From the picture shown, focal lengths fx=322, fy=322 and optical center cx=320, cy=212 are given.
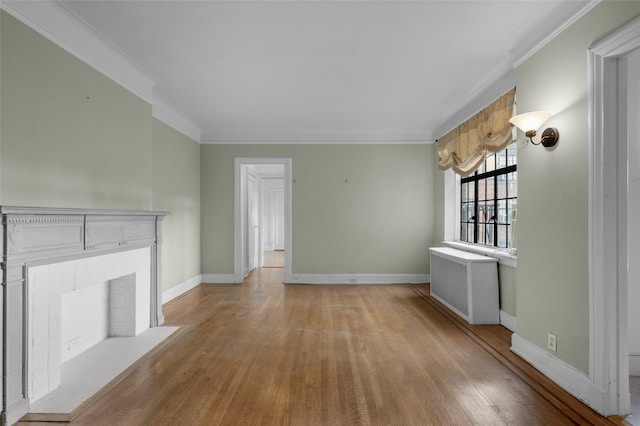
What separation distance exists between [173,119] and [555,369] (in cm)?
521

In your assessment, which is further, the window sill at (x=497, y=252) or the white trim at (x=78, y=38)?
the window sill at (x=497, y=252)

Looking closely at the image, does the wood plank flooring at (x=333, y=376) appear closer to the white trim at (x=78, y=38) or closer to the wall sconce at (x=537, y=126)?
the wall sconce at (x=537, y=126)

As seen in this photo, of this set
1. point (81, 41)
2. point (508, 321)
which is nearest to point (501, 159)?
point (508, 321)

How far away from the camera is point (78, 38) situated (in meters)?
2.61

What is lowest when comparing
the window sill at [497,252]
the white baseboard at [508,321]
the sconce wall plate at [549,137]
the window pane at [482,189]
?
the white baseboard at [508,321]

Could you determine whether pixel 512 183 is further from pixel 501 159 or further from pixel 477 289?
pixel 477 289

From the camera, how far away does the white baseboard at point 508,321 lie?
136 inches

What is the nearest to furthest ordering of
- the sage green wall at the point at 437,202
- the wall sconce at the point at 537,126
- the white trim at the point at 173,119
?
the wall sconce at the point at 537,126 → the white trim at the point at 173,119 → the sage green wall at the point at 437,202

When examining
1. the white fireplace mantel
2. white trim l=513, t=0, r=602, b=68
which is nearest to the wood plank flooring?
the white fireplace mantel

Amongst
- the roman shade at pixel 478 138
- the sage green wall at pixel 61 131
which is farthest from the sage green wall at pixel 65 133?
the roman shade at pixel 478 138

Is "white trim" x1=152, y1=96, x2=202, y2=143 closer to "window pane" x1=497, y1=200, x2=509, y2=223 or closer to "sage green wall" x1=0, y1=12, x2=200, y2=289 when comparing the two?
"sage green wall" x1=0, y1=12, x2=200, y2=289

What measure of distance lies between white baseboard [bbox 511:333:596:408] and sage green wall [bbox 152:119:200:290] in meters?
4.30

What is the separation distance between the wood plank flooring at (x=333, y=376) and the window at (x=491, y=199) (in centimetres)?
123

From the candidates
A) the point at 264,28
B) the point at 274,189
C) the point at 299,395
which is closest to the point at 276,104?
the point at 264,28
